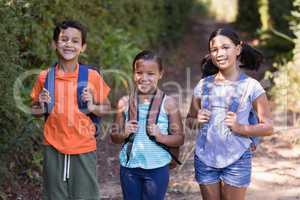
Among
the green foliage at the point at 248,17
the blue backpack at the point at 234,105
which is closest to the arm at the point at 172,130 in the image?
the blue backpack at the point at 234,105

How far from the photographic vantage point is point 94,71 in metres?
4.29

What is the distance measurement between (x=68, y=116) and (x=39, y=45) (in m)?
3.11

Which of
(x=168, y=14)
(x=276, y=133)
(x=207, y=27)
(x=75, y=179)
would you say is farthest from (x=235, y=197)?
(x=207, y=27)

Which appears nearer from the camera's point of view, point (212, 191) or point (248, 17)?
point (212, 191)

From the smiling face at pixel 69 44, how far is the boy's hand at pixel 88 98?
0.27 m

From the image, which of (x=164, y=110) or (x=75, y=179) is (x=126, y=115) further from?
(x=75, y=179)

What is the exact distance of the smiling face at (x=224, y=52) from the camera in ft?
13.2

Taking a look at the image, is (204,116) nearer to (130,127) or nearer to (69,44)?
(130,127)

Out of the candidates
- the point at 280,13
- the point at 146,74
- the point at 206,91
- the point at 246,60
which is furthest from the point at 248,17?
the point at 146,74

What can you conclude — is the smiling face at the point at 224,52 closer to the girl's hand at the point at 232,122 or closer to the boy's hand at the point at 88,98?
the girl's hand at the point at 232,122

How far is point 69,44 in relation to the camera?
4211mm

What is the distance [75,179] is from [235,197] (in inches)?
47.0

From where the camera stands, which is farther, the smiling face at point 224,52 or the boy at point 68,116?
the boy at point 68,116

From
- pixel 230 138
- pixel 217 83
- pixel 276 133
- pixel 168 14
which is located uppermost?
pixel 168 14
